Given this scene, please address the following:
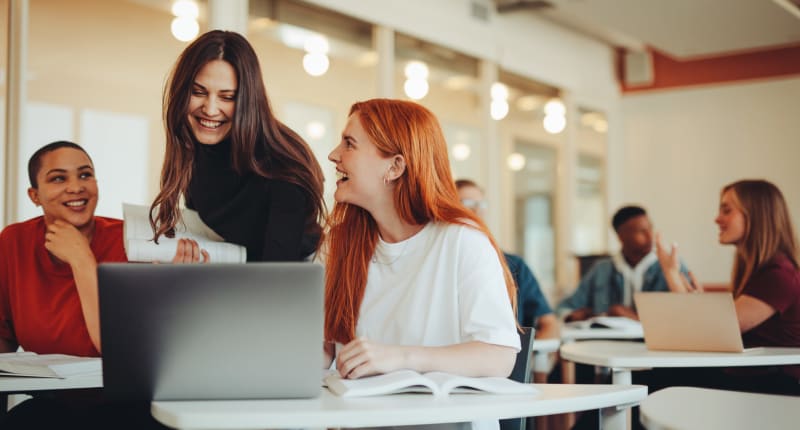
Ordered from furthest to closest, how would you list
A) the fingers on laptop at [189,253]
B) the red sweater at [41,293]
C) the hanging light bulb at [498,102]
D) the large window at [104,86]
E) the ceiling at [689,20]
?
the hanging light bulb at [498,102]
the ceiling at [689,20]
the large window at [104,86]
the red sweater at [41,293]
the fingers on laptop at [189,253]

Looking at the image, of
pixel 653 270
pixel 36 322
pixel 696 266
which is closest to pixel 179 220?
pixel 36 322

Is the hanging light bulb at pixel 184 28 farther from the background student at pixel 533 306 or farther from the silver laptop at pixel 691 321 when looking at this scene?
the silver laptop at pixel 691 321

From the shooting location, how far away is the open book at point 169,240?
6.50 ft

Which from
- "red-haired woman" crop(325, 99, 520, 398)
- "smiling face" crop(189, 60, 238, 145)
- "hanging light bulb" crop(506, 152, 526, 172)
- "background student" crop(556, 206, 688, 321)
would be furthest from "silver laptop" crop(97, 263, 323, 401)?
"hanging light bulb" crop(506, 152, 526, 172)

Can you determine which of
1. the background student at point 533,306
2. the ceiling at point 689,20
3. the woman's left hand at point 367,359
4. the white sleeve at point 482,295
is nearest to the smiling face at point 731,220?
the background student at point 533,306

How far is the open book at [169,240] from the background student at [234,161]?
0.10 ft

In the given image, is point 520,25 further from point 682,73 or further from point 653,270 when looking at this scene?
point 653,270

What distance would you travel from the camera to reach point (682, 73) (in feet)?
27.7

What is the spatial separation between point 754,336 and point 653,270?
1688mm

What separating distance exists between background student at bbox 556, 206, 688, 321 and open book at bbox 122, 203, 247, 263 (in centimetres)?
309

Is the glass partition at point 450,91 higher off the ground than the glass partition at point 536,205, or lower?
higher

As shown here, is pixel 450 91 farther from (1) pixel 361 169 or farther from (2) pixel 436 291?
Result: (2) pixel 436 291

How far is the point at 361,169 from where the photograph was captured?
6.88ft

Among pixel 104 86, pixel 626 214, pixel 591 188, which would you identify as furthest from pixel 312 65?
pixel 591 188
